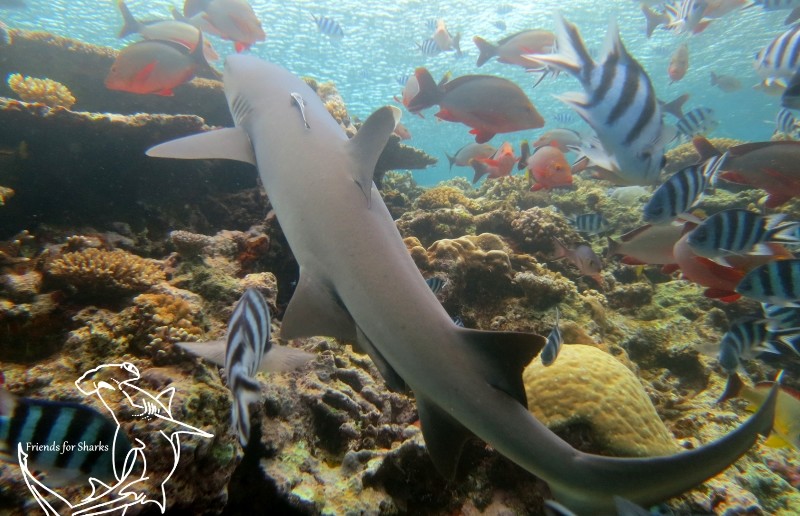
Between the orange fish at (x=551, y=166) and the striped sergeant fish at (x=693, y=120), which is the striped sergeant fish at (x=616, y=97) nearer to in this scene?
the orange fish at (x=551, y=166)

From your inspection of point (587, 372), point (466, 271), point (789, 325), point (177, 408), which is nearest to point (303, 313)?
point (177, 408)

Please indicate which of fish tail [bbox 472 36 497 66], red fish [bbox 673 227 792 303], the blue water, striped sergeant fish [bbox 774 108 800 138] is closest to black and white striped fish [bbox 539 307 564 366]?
red fish [bbox 673 227 792 303]

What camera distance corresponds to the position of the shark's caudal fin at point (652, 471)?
174 centimetres

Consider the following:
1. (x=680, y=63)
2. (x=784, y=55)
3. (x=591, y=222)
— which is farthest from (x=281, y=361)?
(x=680, y=63)

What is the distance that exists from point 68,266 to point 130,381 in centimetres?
168

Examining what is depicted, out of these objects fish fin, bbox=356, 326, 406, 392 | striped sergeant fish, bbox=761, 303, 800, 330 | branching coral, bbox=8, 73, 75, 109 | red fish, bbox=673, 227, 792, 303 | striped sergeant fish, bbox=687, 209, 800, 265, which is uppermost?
striped sergeant fish, bbox=687, 209, 800, 265

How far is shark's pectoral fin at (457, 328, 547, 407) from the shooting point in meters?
1.62

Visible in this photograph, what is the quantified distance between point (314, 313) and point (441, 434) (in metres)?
0.91

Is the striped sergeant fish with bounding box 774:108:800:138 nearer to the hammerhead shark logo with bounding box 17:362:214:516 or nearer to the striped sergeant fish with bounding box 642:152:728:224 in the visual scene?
the striped sergeant fish with bounding box 642:152:728:224

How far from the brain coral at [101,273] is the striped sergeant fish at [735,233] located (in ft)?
18.0

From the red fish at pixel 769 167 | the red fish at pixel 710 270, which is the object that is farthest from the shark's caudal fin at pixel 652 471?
the red fish at pixel 769 167

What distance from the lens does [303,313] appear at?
1.84m

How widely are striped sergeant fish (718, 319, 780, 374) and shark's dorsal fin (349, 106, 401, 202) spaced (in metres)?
Answer: 4.46

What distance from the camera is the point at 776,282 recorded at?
344 centimetres
